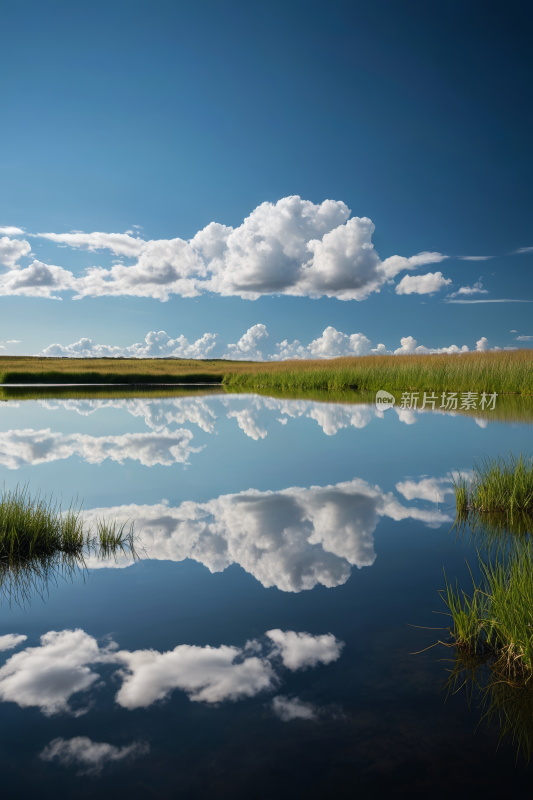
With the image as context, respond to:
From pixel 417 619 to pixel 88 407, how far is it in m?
16.4

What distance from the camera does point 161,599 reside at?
3.01 meters

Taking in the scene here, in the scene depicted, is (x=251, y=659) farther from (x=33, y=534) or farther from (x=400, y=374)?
(x=400, y=374)

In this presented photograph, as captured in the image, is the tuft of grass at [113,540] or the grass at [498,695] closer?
the grass at [498,695]

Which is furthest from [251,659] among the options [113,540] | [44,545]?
[44,545]

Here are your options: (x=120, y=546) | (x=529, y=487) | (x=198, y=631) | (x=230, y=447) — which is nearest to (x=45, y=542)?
(x=120, y=546)

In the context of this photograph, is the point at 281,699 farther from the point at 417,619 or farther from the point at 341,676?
the point at 417,619

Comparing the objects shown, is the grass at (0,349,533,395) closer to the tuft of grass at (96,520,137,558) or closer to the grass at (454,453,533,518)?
the grass at (454,453,533,518)

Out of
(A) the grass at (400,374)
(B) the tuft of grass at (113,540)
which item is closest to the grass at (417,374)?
(A) the grass at (400,374)

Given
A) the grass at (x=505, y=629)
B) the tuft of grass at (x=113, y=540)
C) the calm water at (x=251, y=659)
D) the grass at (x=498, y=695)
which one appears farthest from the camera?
the tuft of grass at (x=113, y=540)

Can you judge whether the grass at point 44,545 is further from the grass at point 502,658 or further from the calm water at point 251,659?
the grass at point 502,658

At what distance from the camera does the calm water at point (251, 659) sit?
1.71m

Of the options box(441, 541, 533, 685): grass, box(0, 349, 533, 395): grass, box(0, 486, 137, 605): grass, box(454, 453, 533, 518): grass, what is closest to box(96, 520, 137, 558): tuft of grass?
box(0, 486, 137, 605): grass

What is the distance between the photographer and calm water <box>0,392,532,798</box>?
1710mm

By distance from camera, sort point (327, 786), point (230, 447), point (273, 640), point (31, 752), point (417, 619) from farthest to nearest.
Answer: point (230, 447) → point (417, 619) → point (273, 640) → point (31, 752) → point (327, 786)
